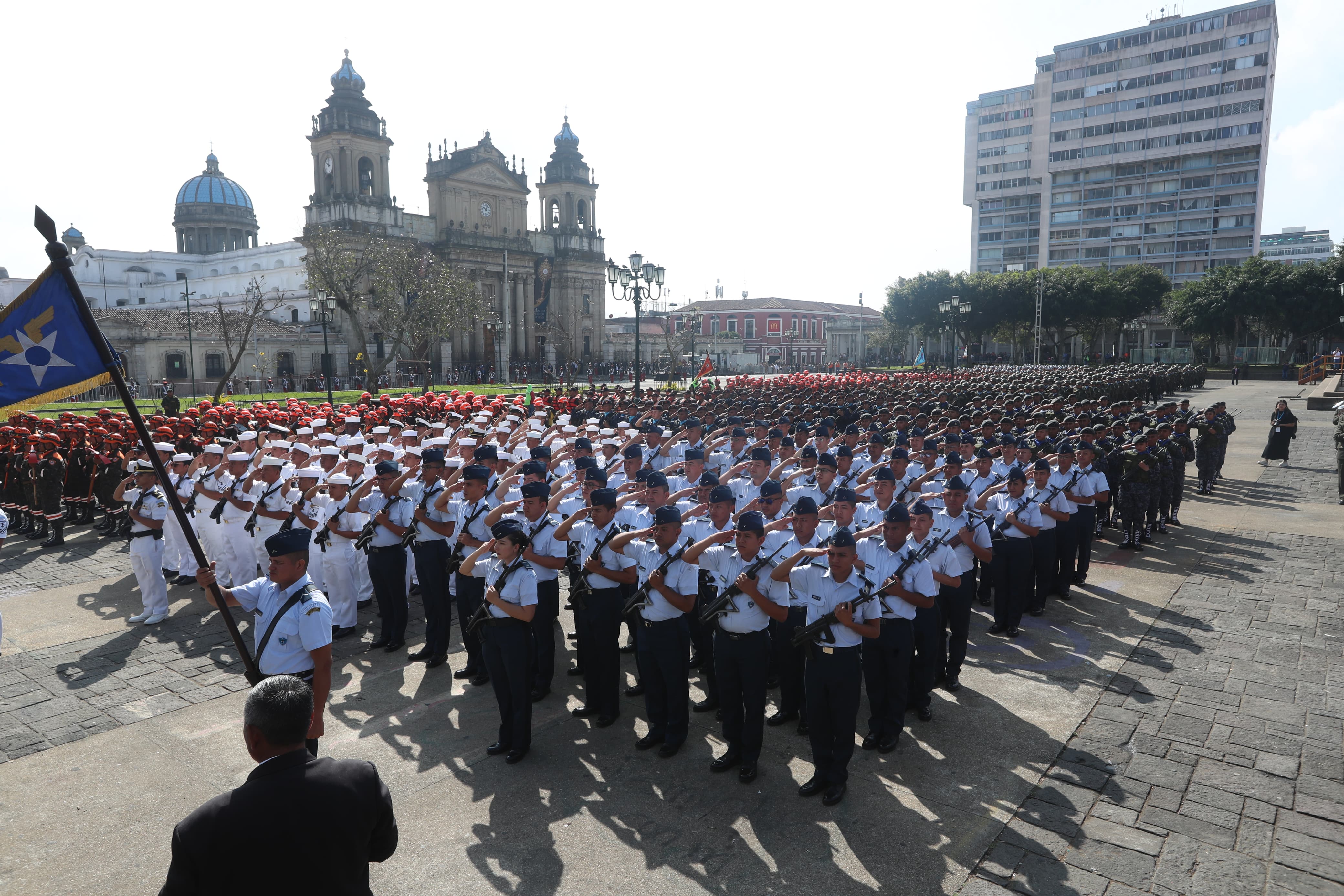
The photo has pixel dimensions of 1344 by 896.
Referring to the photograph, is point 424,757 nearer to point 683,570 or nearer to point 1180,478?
point 683,570

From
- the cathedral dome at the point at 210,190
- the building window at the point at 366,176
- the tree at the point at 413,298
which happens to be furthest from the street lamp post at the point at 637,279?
the cathedral dome at the point at 210,190

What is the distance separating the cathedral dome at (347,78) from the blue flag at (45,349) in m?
67.7

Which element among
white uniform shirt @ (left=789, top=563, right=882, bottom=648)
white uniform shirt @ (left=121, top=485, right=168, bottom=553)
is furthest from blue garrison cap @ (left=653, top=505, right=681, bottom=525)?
white uniform shirt @ (left=121, top=485, right=168, bottom=553)

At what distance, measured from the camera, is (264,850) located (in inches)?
100

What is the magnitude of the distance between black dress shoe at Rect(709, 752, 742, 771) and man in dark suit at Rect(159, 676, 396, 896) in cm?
348

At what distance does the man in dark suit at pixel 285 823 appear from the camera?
252 centimetres

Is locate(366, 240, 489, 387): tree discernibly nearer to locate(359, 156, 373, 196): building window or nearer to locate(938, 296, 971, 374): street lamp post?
locate(359, 156, 373, 196): building window

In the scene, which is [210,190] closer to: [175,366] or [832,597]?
[175,366]

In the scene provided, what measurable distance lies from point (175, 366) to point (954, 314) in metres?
48.2

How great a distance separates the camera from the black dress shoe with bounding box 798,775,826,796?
564 centimetres

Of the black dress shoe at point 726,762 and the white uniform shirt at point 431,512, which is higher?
the white uniform shirt at point 431,512

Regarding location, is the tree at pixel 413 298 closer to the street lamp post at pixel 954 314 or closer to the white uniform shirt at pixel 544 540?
the street lamp post at pixel 954 314

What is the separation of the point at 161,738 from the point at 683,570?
4.74 m

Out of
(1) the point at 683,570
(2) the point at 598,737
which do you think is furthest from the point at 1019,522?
(2) the point at 598,737
